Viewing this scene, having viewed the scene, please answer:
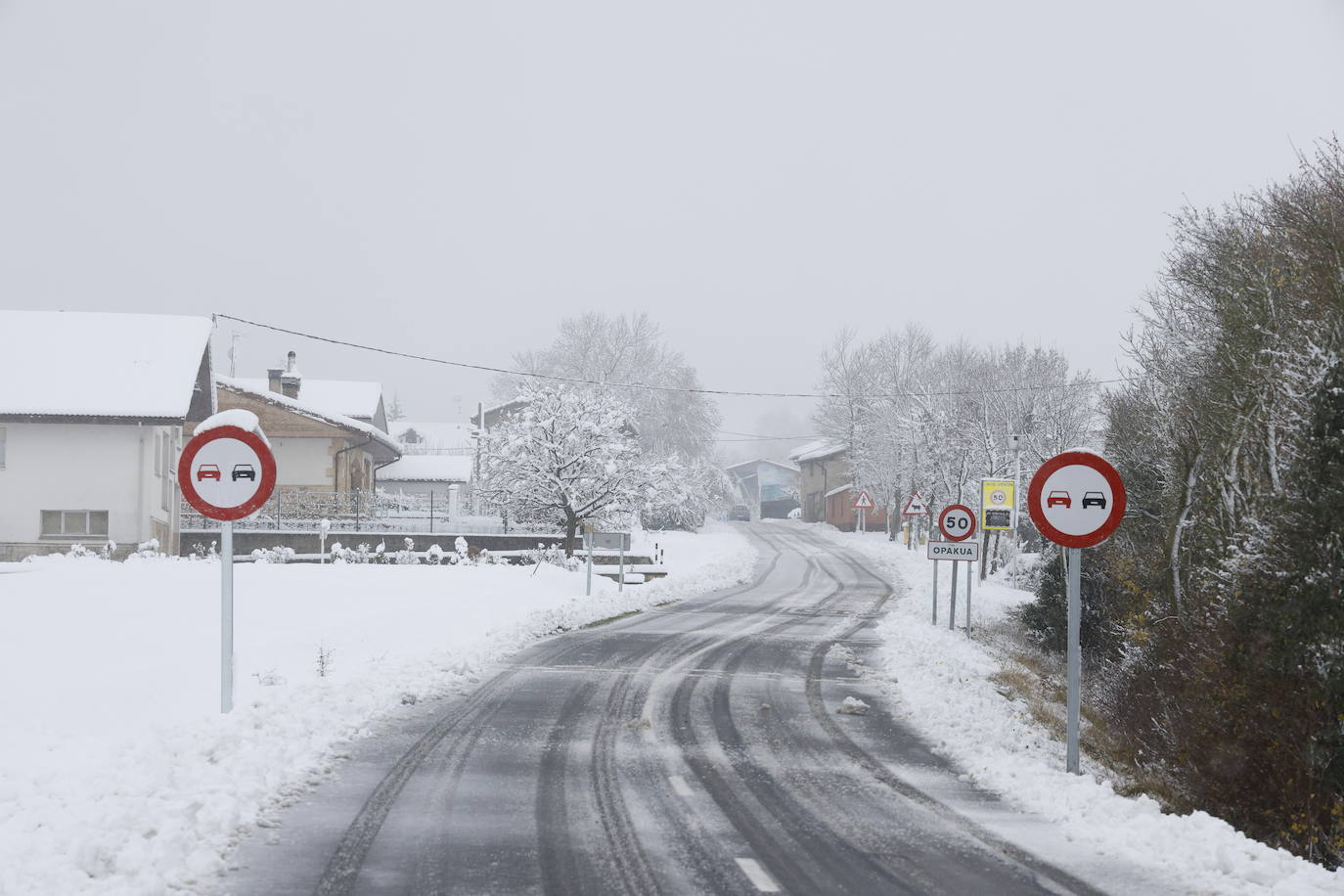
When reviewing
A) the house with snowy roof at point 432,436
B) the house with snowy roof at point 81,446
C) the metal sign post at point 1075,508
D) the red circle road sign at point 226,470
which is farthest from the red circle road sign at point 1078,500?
the house with snowy roof at point 432,436

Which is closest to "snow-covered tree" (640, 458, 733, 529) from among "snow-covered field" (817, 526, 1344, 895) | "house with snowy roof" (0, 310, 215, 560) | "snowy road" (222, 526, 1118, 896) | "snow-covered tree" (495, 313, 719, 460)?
"snow-covered tree" (495, 313, 719, 460)

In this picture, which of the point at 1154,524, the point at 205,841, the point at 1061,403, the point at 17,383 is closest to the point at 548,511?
the point at 17,383

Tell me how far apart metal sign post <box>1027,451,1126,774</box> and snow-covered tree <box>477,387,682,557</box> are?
3157cm

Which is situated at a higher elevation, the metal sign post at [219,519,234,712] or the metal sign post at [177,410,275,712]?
the metal sign post at [177,410,275,712]

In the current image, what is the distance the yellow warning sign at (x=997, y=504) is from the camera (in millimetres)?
23906

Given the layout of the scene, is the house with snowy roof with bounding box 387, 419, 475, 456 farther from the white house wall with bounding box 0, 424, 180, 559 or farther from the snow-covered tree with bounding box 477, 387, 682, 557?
the white house wall with bounding box 0, 424, 180, 559

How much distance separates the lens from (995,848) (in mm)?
6934

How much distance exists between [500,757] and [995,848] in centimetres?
401

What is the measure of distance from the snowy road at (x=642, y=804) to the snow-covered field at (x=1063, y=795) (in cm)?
39

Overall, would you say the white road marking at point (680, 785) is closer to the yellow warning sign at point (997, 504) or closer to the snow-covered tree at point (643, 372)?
the yellow warning sign at point (997, 504)

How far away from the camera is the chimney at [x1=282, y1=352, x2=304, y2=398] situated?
58713 millimetres

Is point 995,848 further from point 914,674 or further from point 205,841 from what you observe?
point 914,674

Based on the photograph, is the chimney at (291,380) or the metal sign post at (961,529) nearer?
the metal sign post at (961,529)

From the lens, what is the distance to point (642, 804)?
7.86 m
